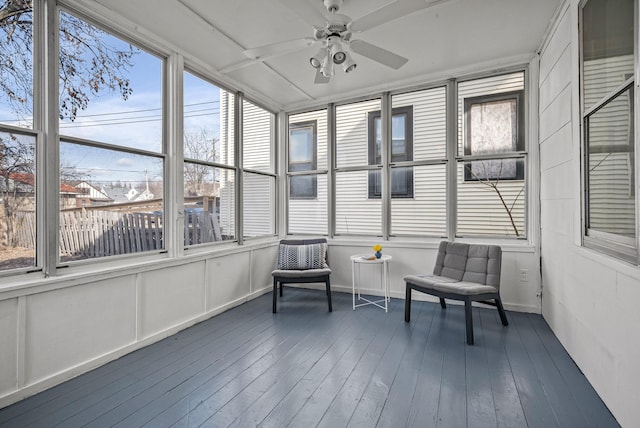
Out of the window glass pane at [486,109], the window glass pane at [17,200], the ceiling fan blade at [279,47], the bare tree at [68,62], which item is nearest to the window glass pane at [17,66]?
the bare tree at [68,62]

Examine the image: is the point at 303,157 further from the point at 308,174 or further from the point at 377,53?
the point at 377,53

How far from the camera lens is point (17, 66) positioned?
6.83 feet

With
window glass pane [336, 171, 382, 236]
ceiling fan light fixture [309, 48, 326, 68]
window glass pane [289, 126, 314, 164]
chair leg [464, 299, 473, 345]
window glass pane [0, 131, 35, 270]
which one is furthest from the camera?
window glass pane [289, 126, 314, 164]

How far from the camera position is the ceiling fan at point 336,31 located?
6.42 ft

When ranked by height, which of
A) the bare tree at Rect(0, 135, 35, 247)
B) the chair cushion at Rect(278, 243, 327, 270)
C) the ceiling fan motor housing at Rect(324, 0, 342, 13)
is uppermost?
the ceiling fan motor housing at Rect(324, 0, 342, 13)

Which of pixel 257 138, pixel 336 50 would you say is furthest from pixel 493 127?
pixel 257 138

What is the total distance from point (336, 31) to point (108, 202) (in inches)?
91.5

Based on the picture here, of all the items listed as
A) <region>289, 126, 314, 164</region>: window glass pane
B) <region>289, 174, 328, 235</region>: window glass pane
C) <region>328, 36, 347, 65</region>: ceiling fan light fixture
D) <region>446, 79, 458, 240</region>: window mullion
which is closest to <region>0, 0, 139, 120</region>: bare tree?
<region>328, 36, 347, 65</region>: ceiling fan light fixture

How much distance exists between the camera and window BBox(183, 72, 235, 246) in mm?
3314

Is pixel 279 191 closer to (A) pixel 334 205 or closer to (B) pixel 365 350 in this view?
(A) pixel 334 205

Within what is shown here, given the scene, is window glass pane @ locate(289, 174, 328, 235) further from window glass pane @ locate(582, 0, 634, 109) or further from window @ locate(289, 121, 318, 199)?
window glass pane @ locate(582, 0, 634, 109)

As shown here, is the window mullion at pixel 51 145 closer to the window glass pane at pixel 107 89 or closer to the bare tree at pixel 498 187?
the window glass pane at pixel 107 89

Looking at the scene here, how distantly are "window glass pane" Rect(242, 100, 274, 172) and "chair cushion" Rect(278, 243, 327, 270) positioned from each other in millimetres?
1309

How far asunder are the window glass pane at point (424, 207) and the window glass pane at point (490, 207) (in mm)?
212
